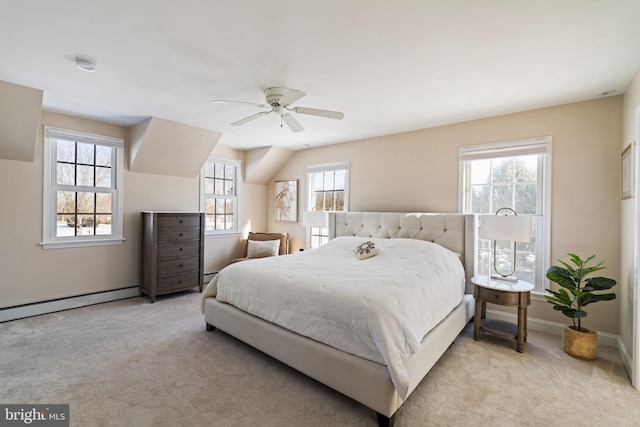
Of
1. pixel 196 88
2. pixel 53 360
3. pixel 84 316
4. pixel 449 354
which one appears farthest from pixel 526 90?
pixel 84 316

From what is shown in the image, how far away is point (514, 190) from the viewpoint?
3398 millimetres

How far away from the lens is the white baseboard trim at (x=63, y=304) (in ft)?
10.9

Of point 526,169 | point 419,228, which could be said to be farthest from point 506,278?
point 526,169

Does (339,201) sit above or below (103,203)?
above

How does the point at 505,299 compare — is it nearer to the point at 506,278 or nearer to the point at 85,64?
the point at 506,278

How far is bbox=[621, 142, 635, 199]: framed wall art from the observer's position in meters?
2.37

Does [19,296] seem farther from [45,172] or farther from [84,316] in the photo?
[45,172]

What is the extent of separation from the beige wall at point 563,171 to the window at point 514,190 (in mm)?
92

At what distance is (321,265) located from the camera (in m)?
3.01

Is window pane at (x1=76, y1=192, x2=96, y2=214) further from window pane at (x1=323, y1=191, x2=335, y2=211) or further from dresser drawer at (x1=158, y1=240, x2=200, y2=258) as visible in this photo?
window pane at (x1=323, y1=191, x2=335, y2=211)

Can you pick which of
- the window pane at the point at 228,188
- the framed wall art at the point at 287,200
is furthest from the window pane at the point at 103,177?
the framed wall art at the point at 287,200

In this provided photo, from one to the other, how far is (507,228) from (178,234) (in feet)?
13.9

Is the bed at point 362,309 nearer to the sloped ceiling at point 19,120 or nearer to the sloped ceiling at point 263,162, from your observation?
the sloped ceiling at point 263,162

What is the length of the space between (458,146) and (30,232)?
5415 mm
